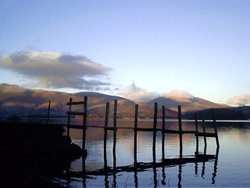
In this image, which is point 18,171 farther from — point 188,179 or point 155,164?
point 155,164

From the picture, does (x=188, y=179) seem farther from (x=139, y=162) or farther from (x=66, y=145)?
(x=66, y=145)

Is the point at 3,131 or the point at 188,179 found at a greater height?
the point at 3,131

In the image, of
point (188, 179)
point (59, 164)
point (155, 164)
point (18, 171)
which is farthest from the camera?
point (155, 164)

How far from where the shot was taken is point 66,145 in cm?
3030

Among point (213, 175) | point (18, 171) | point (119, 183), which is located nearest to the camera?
point (18, 171)

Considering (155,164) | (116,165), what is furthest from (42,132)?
(155,164)

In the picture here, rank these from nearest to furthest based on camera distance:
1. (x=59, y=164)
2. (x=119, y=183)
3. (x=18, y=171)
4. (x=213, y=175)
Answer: (x=18, y=171), (x=119, y=183), (x=213, y=175), (x=59, y=164)

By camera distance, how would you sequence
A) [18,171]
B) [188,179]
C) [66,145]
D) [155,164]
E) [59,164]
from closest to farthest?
[18,171], [188,179], [59,164], [155,164], [66,145]

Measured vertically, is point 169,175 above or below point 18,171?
below

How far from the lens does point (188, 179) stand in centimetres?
2150

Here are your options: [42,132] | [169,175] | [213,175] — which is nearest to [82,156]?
[42,132]

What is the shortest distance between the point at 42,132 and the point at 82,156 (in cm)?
471

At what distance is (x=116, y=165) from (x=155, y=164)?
3368 mm

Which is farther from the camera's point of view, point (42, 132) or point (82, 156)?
point (82, 156)
